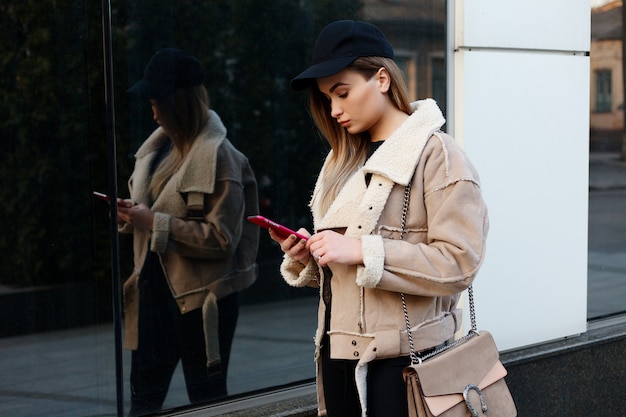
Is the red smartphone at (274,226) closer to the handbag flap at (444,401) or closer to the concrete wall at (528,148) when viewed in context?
the handbag flap at (444,401)

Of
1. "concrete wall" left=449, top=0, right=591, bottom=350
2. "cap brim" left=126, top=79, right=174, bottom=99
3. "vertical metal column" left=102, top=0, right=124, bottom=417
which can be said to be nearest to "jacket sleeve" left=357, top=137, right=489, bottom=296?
"vertical metal column" left=102, top=0, right=124, bottom=417

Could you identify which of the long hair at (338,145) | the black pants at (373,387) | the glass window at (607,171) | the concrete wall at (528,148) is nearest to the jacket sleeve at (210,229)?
the concrete wall at (528,148)

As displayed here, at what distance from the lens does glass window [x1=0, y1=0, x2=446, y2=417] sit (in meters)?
4.02

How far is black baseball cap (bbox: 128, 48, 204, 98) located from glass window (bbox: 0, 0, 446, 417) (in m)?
0.03

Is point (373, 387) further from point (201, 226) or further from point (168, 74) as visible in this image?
point (168, 74)

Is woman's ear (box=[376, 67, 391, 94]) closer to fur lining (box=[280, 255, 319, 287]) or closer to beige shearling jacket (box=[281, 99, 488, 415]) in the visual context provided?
beige shearling jacket (box=[281, 99, 488, 415])

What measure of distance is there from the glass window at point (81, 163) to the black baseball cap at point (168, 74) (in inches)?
1.3

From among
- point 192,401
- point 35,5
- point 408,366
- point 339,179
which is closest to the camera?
point 408,366

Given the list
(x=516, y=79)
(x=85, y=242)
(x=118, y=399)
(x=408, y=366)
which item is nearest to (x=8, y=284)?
(x=85, y=242)

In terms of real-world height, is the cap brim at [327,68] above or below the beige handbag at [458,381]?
above

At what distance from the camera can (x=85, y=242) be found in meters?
4.16

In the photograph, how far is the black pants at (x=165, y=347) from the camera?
14.2 feet

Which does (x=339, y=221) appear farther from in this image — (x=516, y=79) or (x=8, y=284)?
(x=516, y=79)

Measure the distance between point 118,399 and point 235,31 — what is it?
178cm
